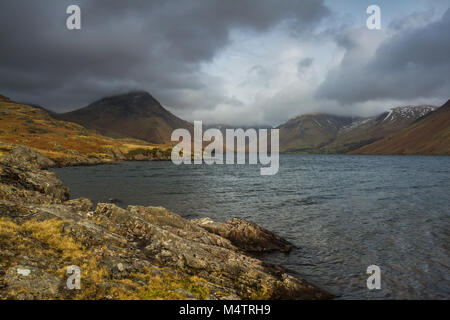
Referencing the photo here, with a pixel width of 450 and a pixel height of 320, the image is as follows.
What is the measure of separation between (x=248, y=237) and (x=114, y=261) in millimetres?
13285

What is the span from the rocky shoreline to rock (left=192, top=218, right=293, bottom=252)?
3131 millimetres

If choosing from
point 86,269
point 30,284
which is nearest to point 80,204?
point 86,269

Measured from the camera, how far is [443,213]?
3297 cm

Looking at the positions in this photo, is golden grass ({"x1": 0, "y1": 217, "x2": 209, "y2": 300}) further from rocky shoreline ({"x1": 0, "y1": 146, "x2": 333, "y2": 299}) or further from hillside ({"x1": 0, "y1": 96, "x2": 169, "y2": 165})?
hillside ({"x1": 0, "y1": 96, "x2": 169, "y2": 165})

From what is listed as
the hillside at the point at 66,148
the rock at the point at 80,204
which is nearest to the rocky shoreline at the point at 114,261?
the rock at the point at 80,204

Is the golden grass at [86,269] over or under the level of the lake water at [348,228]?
over

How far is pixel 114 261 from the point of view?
40.7ft

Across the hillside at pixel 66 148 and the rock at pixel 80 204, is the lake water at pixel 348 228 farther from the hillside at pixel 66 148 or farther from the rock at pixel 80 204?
the hillside at pixel 66 148

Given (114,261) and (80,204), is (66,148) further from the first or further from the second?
(114,261)

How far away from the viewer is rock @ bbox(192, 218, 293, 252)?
22.3m

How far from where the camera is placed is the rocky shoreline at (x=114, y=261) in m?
10.4

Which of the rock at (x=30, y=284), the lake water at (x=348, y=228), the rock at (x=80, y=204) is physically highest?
the rock at (x=80, y=204)

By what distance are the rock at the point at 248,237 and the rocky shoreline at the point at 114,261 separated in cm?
313

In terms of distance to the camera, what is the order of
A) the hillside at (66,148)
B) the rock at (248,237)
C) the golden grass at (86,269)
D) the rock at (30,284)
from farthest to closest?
the hillside at (66,148)
the rock at (248,237)
the golden grass at (86,269)
the rock at (30,284)
